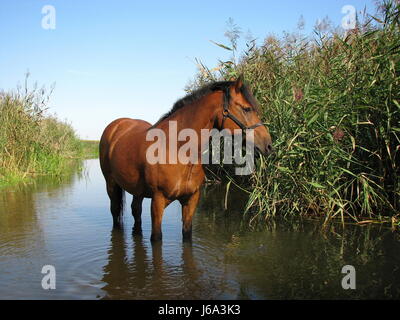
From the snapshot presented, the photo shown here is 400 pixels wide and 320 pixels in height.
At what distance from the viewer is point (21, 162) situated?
10.4 meters

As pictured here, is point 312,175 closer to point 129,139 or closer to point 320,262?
point 320,262

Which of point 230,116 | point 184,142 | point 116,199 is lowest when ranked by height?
point 116,199

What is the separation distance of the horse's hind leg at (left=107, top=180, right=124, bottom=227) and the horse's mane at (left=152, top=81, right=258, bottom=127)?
162 centimetres

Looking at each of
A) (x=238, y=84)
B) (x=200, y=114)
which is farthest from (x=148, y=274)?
(x=238, y=84)

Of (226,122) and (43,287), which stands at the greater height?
(226,122)

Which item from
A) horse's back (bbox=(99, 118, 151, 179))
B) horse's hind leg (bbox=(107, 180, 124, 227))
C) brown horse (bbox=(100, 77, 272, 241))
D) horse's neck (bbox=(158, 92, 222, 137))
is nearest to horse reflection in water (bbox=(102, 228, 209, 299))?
brown horse (bbox=(100, 77, 272, 241))

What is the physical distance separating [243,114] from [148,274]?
180 centimetres

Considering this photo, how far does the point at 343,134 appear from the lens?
15.4ft

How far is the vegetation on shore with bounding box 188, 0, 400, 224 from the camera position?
4438 millimetres

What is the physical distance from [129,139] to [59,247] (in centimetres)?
158

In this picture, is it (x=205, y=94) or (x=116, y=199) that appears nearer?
(x=205, y=94)

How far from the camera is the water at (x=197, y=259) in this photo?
2861 mm

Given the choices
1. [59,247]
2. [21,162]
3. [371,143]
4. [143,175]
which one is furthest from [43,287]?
[21,162]

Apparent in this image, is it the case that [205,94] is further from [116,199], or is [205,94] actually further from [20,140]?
[20,140]
